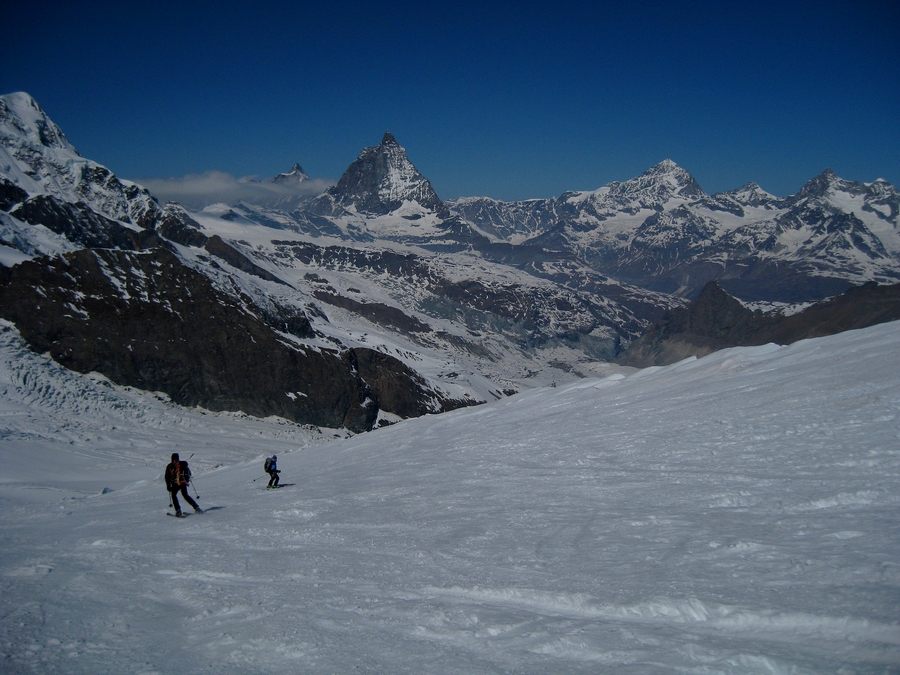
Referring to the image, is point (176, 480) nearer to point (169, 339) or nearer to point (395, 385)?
point (169, 339)

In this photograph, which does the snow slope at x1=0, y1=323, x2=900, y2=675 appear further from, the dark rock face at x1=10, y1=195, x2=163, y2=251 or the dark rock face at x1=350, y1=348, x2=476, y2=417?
the dark rock face at x1=10, y1=195, x2=163, y2=251

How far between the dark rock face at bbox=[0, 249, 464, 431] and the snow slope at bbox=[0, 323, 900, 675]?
218 feet

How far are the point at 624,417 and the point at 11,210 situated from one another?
12632cm

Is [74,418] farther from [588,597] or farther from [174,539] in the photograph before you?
[588,597]

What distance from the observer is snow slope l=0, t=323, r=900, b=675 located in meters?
7.02

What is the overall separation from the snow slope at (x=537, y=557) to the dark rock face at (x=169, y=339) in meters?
66.3

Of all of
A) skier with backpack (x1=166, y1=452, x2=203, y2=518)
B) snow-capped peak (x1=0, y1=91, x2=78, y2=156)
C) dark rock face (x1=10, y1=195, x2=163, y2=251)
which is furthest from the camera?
snow-capped peak (x1=0, y1=91, x2=78, y2=156)

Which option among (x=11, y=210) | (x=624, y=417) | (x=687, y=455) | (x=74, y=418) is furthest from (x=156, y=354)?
(x=687, y=455)

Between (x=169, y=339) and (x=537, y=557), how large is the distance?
289 ft

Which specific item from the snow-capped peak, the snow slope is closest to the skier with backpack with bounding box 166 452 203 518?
the snow slope

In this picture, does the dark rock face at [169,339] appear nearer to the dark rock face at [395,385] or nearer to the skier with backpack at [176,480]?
the dark rock face at [395,385]

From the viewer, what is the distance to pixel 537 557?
1021cm

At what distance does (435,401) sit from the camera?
424 feet

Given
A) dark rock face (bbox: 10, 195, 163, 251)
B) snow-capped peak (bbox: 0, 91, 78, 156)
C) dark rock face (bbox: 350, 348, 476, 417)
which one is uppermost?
snow-capped peak (bbox: 0, 91, 78, 156)
